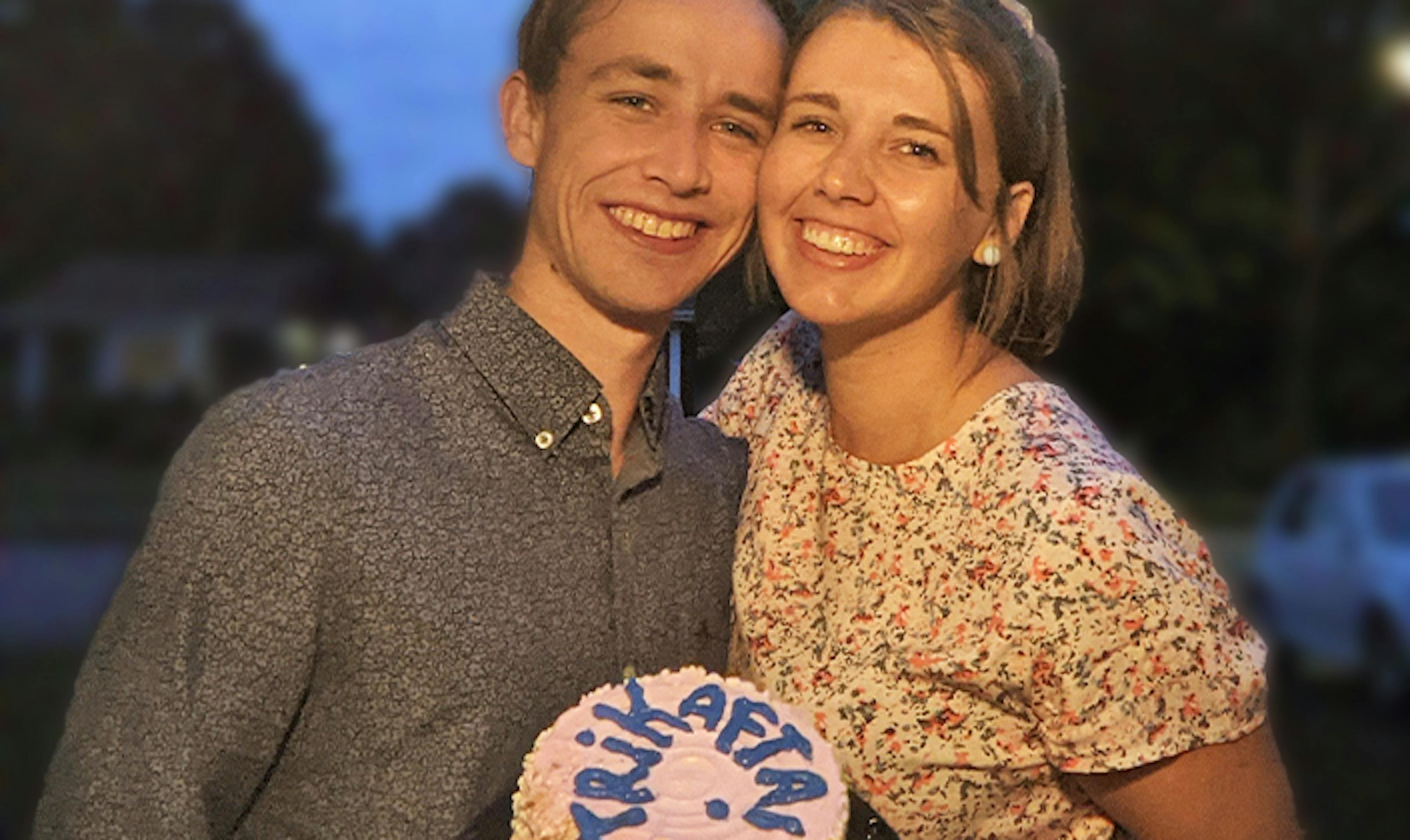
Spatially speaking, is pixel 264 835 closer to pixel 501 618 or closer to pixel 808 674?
pixel 501 618

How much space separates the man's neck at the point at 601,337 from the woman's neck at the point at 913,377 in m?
0.34

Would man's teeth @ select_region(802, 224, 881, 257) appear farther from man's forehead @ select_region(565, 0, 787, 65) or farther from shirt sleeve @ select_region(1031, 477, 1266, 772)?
shirt sleeve @ select_region(1031, 477, 1266, 772)

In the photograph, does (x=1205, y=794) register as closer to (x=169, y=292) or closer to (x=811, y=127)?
(x=811, y=127)

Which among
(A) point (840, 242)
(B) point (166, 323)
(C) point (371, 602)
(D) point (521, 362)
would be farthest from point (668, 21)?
(B) point (166, 323)

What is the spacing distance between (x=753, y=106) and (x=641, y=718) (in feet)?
3.19

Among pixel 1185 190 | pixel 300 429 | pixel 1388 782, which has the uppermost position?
pixel 1185 190

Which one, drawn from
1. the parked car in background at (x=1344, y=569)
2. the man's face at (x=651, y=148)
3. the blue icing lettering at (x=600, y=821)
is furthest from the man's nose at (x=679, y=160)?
the parked car in background at (x=1344, y=569)

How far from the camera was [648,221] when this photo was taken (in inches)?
110

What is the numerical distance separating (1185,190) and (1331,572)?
13.7 metres

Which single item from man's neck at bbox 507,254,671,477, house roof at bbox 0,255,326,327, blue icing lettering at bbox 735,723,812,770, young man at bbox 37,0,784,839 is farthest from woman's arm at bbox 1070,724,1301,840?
house roof at bbox 0,255,326,327

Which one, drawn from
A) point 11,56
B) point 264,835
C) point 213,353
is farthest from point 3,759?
point 213,353

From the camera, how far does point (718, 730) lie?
246 cm

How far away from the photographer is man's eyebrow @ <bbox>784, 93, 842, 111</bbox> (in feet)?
9.29

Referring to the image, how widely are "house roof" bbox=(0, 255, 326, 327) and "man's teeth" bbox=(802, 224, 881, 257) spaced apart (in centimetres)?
3614
